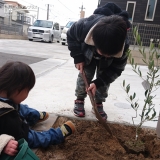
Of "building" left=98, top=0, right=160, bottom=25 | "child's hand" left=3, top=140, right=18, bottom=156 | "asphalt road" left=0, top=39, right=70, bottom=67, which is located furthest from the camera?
"building" left=98, top=0, right=160, bottom=25

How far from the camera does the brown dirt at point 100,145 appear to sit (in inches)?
54.5

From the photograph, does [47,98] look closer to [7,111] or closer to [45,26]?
[7,111]

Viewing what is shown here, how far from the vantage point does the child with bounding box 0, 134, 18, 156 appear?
3.23 ft

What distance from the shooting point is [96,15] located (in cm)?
177

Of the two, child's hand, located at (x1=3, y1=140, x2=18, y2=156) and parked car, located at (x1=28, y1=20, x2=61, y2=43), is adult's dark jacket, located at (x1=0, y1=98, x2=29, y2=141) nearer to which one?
child's hand, located at (x1=3, y1=140, x2=18, y2=156)

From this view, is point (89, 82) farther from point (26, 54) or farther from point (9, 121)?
point (26, 54)

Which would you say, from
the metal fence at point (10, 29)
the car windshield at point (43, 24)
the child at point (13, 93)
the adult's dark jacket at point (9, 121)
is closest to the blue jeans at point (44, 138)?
the child at point (13, 93)

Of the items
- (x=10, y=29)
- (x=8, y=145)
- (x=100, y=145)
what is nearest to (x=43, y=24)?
(x=10, y=29)

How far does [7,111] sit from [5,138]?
15cm

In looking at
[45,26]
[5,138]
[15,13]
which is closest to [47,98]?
[5,138]

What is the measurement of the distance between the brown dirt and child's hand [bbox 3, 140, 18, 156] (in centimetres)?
33

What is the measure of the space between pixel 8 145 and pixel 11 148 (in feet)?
0.10

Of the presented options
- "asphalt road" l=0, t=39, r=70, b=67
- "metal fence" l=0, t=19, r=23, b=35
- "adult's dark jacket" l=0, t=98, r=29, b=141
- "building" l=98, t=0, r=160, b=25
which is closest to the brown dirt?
"adult's dark jacket" l=0, t=98, r=29, b=141

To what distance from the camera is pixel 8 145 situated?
1.01 metres
